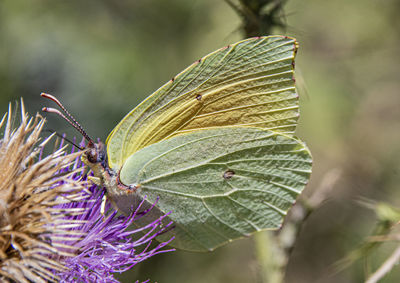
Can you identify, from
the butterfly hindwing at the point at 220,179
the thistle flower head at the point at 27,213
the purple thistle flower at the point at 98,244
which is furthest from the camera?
the butterfly hindwing at the point at 220,179

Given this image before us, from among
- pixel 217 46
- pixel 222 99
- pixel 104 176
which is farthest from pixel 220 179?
pixel 217 46

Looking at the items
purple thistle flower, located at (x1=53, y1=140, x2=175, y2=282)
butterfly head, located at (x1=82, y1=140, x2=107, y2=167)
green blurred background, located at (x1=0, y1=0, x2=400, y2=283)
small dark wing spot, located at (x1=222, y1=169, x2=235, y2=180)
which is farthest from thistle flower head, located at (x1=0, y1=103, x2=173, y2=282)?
green blurred background, located at (x1=0, y1=0, x2=400, y2=283)

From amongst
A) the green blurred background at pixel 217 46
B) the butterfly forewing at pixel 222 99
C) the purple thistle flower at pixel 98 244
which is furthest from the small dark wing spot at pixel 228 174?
the green blurred background at pixel 217 46

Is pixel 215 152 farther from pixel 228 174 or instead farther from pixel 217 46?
pixel 217 46

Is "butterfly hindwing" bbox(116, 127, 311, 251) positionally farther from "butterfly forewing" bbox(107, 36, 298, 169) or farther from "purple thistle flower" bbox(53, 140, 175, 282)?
"purple thistle flower" bbox(53, 140, 175, 282)

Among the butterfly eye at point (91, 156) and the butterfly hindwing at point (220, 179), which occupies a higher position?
the butterfly eye at point (91, 156)

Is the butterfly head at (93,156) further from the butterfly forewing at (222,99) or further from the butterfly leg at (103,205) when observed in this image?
the butterfly leg at (103,205)
